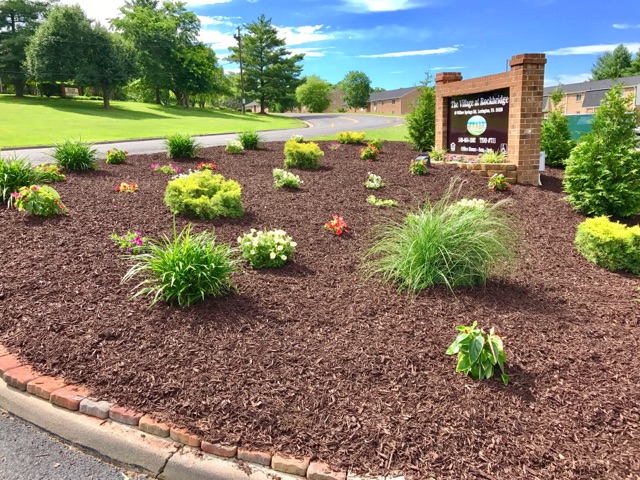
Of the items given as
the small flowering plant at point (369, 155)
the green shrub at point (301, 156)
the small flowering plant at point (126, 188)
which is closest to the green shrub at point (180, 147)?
the green shrub at point (301, 156)

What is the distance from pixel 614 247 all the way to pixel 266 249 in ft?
12.2

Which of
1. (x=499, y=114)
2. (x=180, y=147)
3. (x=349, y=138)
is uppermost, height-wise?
(x=499, y=114)

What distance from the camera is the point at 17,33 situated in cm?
4228

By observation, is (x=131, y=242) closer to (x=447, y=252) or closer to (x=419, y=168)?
(x=447, y=252)

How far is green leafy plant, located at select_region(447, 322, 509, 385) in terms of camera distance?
2.86 metres

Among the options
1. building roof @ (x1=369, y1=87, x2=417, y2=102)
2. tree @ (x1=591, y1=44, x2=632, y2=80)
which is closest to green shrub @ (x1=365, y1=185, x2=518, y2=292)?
tree @ (x1=591, y1=44, x2=632, y2=80)

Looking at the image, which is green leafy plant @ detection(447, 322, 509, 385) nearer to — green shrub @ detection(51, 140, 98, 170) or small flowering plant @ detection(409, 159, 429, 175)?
small flowering plant @ detection(409, 159, 429, 175)

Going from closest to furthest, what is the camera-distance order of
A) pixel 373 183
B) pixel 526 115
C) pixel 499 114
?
pixel 373 183 → pixel 526 115 → pixel 499 114

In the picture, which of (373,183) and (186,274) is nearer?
(186,274)

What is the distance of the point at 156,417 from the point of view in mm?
2607

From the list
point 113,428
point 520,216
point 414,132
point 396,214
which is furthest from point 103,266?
point 414,132

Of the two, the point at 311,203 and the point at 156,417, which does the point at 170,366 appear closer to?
the point at 156,417

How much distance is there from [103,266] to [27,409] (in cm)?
171

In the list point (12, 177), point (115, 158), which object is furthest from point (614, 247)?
point (115, 158)
